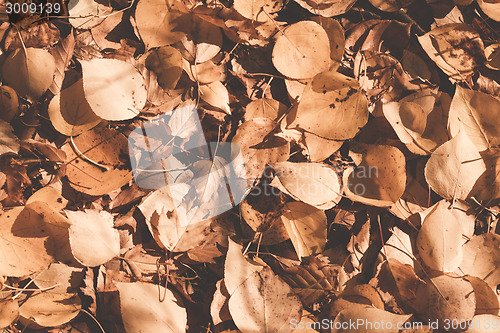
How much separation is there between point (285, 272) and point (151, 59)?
0.53 meters

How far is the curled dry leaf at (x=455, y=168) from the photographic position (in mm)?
802

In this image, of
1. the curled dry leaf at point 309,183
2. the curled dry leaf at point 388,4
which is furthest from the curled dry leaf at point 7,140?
the curled dry leaf at point 388,4

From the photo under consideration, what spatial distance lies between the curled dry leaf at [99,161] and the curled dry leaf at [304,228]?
1.12ft

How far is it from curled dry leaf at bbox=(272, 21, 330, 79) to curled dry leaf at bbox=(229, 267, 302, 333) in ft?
1.44

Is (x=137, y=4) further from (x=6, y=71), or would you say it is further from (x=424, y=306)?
(x=424, y=306)

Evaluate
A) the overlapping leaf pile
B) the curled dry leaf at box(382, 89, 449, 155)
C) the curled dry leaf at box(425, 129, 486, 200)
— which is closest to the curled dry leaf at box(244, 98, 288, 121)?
the overlapping leaf pile

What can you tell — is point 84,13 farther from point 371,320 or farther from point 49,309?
point 371,320

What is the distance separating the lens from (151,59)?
2.61ft

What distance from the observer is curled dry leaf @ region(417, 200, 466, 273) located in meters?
0.78

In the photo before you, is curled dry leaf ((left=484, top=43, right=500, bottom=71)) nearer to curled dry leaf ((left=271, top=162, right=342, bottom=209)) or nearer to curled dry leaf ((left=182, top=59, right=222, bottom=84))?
curled dry leaf ((left=271, top=162, right=342, bottom=209))

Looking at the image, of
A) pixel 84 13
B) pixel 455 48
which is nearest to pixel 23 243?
pixel 84 13

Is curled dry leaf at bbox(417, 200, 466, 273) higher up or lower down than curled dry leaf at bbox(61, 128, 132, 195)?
lower down

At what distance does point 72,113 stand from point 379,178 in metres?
0.65

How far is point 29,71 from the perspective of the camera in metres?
0.75
